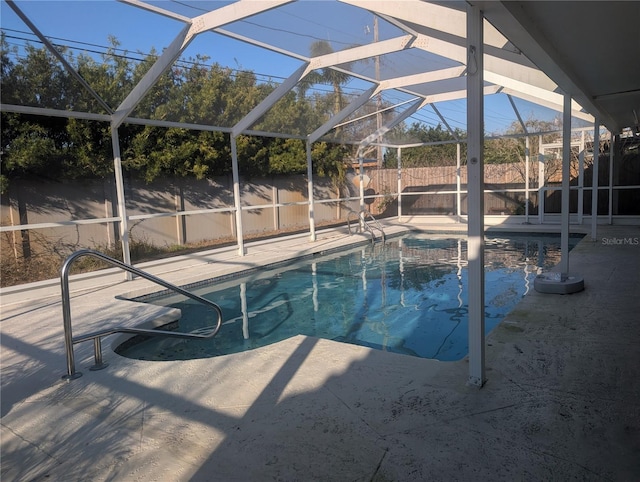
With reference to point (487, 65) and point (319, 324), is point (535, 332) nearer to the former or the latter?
point (319, 324)

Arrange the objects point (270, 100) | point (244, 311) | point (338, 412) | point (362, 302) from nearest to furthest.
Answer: point (338, 412), point (244, 311), point (362, 302), point (270, 100)

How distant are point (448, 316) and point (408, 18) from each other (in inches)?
134

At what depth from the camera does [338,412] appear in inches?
101

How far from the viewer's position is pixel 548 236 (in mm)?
11234

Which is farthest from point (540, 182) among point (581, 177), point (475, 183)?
point (475, 183)

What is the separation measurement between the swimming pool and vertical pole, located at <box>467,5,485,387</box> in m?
1.58

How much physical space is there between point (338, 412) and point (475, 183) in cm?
155

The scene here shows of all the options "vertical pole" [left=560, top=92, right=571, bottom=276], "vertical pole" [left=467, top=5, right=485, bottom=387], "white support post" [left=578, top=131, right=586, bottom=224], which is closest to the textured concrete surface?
"vertical pole" [left=467, top=5, right=485, bottom=387]

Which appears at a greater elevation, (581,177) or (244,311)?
(581,177)

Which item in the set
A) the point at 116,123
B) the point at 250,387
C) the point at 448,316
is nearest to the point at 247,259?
the point at 116,123

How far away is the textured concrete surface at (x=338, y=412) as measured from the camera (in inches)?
82.6

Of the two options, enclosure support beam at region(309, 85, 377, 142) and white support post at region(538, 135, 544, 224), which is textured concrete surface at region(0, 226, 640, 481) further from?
white support post at region(538, 135, 544, 224)

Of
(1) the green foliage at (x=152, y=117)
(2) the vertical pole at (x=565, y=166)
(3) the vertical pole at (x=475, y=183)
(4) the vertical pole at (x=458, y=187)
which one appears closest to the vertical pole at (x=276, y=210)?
(1) the green foliage at (x=152, y=117)

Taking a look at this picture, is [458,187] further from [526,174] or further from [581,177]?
[581,177]
